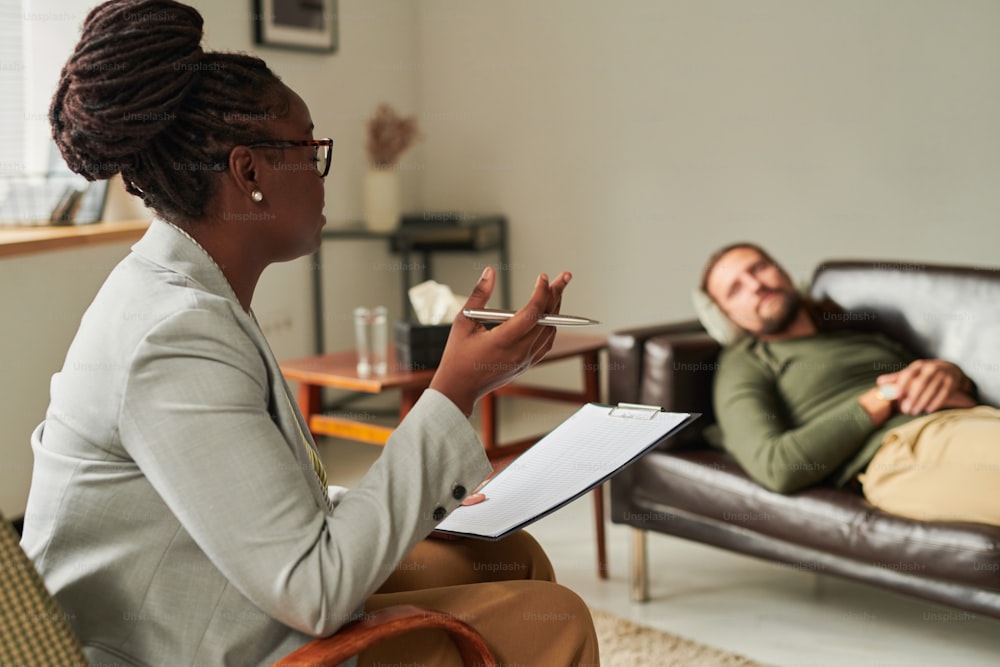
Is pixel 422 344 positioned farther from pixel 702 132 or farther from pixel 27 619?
pixel 702 132

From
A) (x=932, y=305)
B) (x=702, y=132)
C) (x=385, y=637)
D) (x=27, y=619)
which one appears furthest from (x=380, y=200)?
(x=27, y=619)

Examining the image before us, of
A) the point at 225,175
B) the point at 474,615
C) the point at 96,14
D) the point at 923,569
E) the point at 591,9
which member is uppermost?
the point at 591,9

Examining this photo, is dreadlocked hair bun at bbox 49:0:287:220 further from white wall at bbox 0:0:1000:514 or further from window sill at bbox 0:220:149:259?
white wall at bbox 0:0:1000:514

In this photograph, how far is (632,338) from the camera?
2688mm

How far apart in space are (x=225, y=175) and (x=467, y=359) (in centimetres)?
32

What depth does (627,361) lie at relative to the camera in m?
2.69

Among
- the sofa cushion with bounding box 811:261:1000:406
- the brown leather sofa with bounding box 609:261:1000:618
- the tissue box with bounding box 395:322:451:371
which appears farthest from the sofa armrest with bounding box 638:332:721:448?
the tissue box with bounding box 395:322:451:371

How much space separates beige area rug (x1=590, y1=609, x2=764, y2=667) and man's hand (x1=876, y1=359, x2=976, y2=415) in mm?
667

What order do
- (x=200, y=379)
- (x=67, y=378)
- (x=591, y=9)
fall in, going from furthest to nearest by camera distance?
(x=591, y=9), (x=67, y=378), (x=200, y=379)

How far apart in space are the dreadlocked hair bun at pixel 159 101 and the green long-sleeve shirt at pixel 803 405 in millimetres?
1559

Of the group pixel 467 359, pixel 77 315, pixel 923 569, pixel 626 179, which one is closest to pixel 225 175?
pixel 467 359

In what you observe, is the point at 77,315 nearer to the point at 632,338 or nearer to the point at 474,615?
the point at 632,338

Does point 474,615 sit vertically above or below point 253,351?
below

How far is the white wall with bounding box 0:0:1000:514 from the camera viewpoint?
12.1 feet
